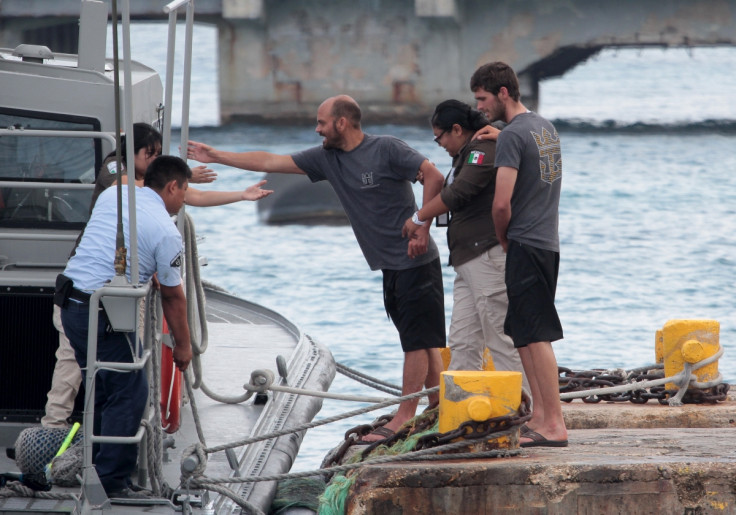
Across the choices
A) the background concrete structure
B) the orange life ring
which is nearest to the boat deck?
the orange life ring

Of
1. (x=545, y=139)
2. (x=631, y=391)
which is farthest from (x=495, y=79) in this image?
(x=631, y=391)

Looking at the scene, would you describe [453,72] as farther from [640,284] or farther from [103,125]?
[103,125]

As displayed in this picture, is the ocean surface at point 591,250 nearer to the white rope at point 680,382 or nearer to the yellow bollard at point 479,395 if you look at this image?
the white rope at point 680,382

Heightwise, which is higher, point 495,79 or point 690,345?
point 495,79

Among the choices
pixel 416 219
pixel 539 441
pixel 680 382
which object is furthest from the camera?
pixel 680 382

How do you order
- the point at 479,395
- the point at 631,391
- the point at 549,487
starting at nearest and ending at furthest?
the point at 549,487 < the point at 479,395 < the point at 631,391

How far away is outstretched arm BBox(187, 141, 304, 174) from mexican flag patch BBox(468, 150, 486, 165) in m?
1.09

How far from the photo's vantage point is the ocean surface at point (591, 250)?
15.9 metres

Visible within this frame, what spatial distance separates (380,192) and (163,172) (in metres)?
1.33

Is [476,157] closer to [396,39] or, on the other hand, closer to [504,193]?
[504,193]

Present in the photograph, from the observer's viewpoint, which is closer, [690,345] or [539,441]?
[539,441]

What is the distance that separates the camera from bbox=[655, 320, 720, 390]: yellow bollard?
653cm

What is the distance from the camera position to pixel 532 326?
5117 millimetres

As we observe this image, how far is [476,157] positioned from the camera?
5.52 meters
